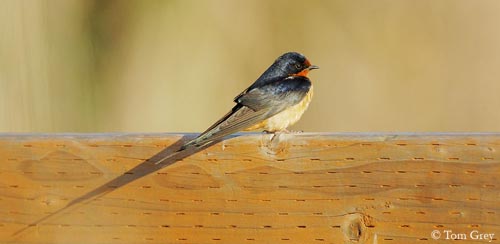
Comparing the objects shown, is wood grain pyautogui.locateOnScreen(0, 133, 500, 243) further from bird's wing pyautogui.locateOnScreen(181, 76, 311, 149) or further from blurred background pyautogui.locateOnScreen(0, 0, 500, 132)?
blurred background pyautogui.locateOnScreen(0, 0, 500, 132)

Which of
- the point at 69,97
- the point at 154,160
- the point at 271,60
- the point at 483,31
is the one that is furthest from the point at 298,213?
the point at 483,31

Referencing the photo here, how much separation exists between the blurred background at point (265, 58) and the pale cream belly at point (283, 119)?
65 cm

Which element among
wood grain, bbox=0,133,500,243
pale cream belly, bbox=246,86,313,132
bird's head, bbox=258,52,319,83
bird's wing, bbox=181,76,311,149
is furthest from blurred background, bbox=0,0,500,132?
wood grain, bbox=0,133,500,243

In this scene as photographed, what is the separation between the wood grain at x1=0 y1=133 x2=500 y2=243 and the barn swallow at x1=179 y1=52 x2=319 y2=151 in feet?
1.76

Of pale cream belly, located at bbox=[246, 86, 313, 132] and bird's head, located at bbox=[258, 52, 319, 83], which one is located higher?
bird's head, located at bbox=[258, 52, 319, 83]

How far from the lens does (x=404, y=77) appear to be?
388cm

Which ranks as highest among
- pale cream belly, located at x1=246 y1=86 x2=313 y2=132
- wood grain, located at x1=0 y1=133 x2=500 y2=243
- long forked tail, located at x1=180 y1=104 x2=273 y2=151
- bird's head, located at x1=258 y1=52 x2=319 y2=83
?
bird's head, located at x1=258 y1=52 x2=319 y2=83

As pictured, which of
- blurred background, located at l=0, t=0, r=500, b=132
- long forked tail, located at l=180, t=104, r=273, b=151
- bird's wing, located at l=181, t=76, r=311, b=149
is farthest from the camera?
blurred background, located at l=0, t=0, r=500, b=132

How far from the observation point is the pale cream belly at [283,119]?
9.45ft

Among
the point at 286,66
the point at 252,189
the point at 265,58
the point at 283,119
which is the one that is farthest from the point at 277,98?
the point at 252,189

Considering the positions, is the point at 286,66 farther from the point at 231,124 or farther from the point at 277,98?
the point at 231,124

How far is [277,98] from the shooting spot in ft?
9.78

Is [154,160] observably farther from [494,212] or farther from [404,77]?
[404,77]

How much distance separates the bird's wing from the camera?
2486 millimetres
